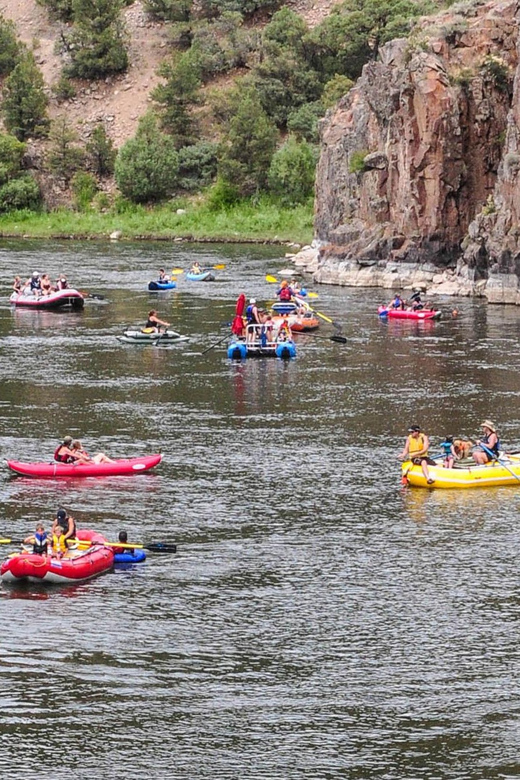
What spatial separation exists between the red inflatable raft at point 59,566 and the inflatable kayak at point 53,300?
54.6 metres

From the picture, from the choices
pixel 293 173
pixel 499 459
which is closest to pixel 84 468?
pixel 499 459

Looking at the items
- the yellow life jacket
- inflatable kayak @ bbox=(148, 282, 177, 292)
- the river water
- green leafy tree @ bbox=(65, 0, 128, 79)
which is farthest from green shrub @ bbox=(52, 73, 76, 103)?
the yellow life jacket

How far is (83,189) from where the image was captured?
573ft

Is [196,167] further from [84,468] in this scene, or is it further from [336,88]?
[84,468]

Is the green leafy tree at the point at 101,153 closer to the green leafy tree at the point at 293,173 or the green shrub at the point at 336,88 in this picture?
the green leafy tree at the point at 293,173

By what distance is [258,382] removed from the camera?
64375 mm

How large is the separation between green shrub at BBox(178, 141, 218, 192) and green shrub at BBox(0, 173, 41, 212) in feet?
55.7

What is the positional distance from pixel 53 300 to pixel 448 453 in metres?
48.4

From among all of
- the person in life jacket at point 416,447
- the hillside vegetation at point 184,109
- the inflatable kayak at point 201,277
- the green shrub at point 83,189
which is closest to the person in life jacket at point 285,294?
the inflatable kayak at point 201,277

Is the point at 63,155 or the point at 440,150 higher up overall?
the point at 440,150

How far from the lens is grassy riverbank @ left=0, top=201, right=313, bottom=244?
6078 inches

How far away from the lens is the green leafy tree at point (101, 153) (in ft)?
589

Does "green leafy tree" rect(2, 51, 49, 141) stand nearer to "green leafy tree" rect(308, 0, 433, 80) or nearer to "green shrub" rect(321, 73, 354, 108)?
"green leafy tree" rect(308, 0, 433, 80)

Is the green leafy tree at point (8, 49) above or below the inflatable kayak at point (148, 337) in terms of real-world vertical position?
above
